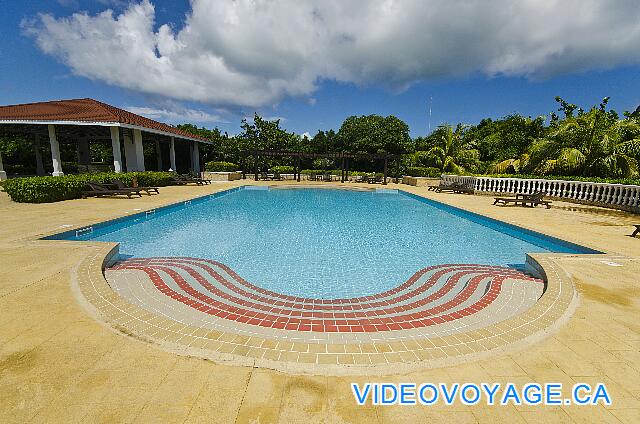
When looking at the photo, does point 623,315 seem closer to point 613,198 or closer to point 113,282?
point 113,282

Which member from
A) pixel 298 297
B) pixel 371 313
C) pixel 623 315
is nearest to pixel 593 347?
pixel 623 315

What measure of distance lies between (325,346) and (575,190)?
1798cm

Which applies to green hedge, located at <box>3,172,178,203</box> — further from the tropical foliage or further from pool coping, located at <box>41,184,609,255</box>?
the tropical foliage

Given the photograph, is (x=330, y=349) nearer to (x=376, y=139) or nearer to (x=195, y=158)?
(x=195, y=158)

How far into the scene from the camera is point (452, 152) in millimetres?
28078

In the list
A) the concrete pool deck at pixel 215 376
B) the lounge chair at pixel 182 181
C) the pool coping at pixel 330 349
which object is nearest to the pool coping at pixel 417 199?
the concrete pool deck at pixel 215 376

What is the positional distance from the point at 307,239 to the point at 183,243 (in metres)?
3.80

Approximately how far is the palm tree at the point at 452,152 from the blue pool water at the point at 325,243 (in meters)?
14.7

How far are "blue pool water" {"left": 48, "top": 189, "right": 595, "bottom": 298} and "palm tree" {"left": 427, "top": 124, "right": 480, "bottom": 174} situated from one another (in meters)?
14.7

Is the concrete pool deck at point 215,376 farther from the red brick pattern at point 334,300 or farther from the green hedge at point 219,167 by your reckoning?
the green hedge at point 219,167

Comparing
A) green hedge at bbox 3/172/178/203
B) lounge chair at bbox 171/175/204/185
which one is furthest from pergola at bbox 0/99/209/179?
green hedge at bbox 3/172/178/203

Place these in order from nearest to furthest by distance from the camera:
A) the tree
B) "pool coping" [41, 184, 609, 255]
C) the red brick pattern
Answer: the red brick pattern
"pool coping" [41, 184, 609, 255]
the tree

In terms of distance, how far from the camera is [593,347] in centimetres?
317

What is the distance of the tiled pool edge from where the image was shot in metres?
2.87
